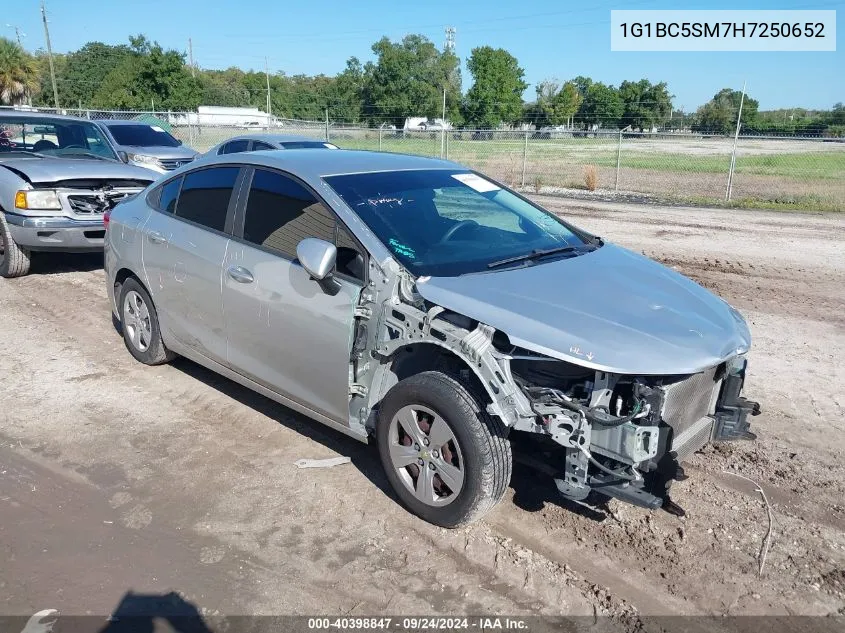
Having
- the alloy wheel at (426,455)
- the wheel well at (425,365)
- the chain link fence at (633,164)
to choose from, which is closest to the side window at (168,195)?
the wheel well at (425,365)

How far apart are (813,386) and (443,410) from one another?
3625 millimetres

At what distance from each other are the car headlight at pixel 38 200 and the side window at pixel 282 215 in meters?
4.73

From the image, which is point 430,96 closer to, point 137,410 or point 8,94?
point 8,94

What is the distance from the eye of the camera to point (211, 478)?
4.13 m

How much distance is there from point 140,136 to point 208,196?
1256cm

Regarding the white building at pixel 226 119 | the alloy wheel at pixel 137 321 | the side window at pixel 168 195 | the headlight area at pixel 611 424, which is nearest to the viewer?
the headlight area at pixel 611 424

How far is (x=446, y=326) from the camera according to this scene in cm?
340

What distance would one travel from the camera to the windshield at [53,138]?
9.39 meters

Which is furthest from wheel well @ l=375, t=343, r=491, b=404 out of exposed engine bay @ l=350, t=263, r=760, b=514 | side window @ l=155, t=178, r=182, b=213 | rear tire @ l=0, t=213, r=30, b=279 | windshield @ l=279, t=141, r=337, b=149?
windshield @ l=279, t=141, r=337, b=149

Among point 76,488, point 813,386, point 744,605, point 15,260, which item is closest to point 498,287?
point 744,605

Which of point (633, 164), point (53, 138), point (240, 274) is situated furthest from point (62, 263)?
point (633, 164)

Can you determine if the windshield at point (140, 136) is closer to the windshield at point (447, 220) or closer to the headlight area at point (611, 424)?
the windshield at point (447, 220)

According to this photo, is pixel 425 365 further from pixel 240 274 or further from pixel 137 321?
pixel 137 321

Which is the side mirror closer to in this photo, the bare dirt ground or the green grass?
the bare dirt ground
